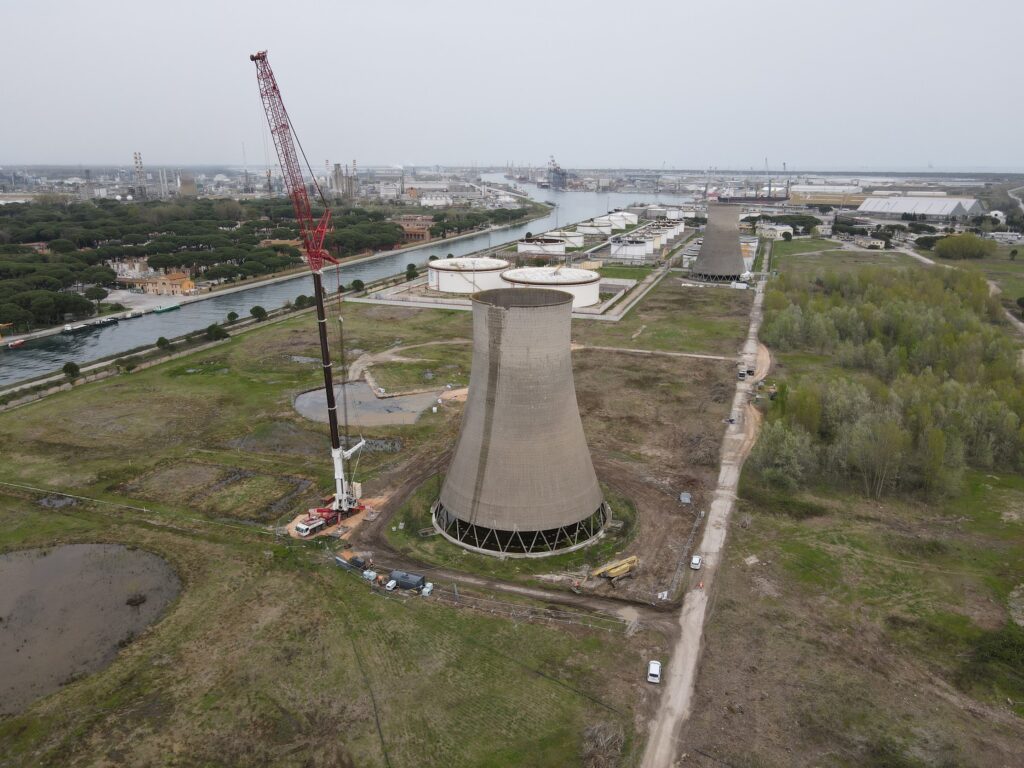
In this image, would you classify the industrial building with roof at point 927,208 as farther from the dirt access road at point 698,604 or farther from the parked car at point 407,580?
the parked car at point 407,580

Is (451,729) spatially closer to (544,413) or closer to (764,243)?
(544,413)

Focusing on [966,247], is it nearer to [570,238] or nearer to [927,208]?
[570,238]

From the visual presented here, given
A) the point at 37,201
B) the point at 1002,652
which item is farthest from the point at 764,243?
the point at 37,201

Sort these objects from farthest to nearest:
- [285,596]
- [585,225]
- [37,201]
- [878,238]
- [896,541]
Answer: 1. [37,201]
2. [585,225]
3. [878,238]
4. [896,541]
5. [285,596]

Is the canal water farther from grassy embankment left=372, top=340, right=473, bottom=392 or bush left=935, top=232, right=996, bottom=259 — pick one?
bush left=935, top=232, right=996, bottom=259

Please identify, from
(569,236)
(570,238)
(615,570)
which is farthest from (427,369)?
(569,236)

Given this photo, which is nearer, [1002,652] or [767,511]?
[1002,652]

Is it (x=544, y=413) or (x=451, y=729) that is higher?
(x=544, y=413)
